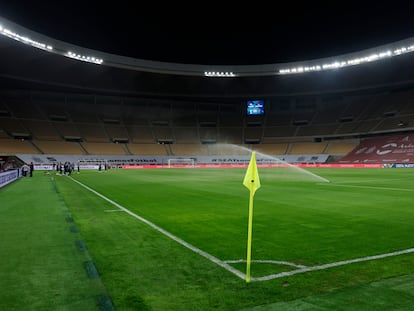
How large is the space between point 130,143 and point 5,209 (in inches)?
2462

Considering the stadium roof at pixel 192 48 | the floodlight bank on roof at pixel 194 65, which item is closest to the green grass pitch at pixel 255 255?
the stadium roof at pixel 192 48

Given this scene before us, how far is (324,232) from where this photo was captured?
26.7 feet

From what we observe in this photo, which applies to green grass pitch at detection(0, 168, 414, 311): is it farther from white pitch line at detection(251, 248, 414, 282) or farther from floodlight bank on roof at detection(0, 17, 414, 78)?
floodlight bank on roof at detection(0, 17, 414, 78)

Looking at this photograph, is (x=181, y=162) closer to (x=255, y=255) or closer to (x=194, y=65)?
(x=194, y=65)

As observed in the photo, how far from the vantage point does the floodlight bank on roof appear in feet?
145

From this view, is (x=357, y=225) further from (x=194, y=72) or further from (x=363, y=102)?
(x=363, y=102)

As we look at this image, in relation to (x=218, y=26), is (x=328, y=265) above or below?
below

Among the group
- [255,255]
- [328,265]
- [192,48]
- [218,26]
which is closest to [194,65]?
[192,48]

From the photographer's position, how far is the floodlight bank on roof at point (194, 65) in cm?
4409

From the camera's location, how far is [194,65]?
64.8m

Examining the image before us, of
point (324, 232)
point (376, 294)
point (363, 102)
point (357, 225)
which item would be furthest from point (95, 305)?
point (363, 102)

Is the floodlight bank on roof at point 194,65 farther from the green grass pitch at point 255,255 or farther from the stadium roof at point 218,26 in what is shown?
the green grass pitch at point 255,255

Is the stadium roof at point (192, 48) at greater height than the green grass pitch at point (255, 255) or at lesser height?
greater

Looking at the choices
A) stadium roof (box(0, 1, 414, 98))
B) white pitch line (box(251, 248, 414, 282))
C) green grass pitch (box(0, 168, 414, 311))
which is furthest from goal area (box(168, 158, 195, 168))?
white pitch line (box(251, 248, 414, 282))
